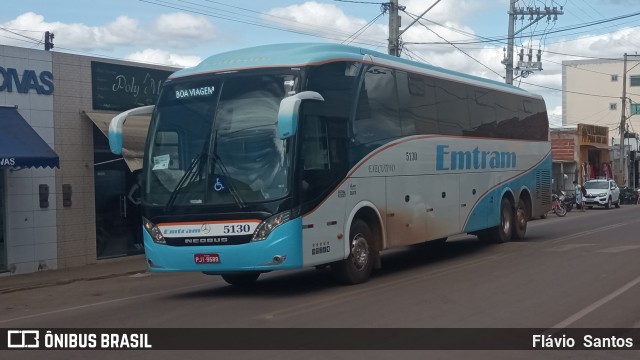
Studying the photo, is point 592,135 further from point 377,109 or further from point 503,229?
point 377,109

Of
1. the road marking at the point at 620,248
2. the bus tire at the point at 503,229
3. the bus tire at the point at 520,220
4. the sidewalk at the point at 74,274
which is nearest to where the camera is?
the sidewalk at the point at 74,274

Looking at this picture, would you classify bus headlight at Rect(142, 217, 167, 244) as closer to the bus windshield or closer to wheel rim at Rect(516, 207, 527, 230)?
the bus windshield

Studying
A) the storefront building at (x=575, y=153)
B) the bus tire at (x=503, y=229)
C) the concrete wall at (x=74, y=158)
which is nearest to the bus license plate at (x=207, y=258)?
the concrete wall at (x=74, y=158)

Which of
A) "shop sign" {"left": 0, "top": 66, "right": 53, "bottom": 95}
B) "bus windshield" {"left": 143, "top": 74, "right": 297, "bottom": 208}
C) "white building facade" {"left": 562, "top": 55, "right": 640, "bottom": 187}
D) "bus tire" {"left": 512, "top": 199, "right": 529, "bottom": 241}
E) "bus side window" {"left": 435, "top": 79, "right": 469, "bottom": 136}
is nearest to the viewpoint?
"bus windshield" {"left": 143, "top": 74, "right": 297, "bottom": 208}

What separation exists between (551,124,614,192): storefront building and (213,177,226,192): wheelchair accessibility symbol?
4229 centimetres

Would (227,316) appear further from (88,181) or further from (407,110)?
(88,181)

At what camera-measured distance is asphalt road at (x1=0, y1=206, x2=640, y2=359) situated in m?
9.99

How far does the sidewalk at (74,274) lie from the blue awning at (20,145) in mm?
2488

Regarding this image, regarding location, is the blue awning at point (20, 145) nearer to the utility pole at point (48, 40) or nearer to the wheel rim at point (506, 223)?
the wheel rim at point (506, 223)

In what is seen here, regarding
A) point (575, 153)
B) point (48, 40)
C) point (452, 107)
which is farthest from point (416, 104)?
point (575, 153)

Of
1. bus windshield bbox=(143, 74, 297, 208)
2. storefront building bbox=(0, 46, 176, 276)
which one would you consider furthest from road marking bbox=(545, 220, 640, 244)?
bus windshield bbox=(143, 74, 297, 208)

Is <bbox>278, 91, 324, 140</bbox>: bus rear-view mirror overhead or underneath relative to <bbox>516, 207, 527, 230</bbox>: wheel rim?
overhead

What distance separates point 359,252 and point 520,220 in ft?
31.3

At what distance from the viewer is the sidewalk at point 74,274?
16688 millimetres
